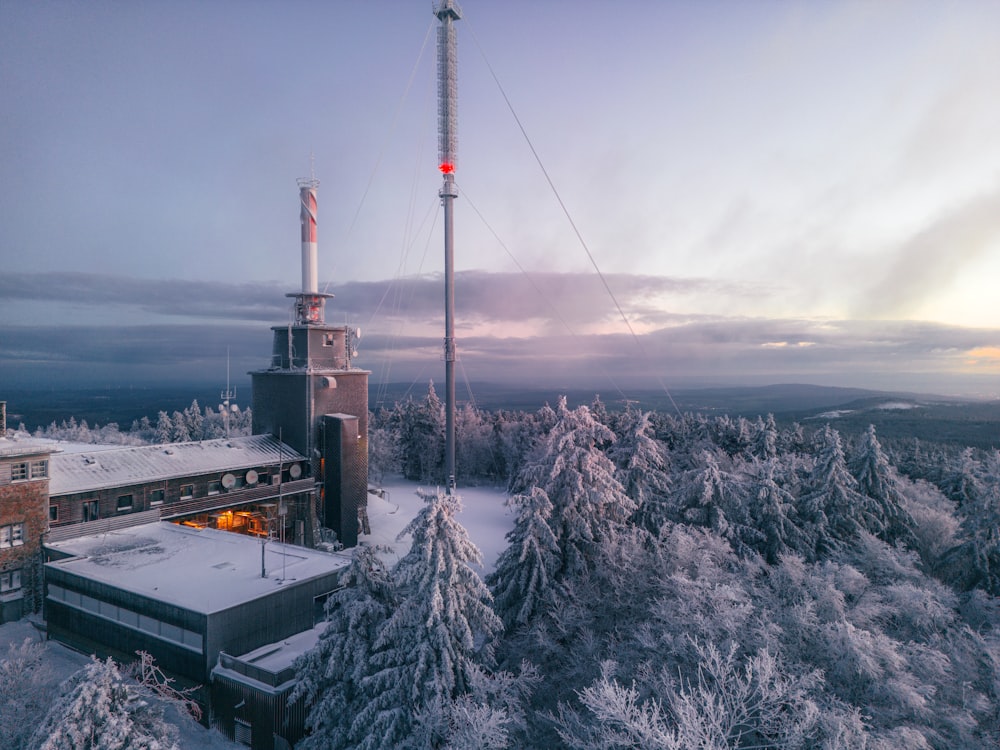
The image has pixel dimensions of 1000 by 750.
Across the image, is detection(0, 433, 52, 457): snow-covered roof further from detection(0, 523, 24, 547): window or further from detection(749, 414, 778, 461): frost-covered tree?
detection(749, 414, 778, 461): frost-covered tree

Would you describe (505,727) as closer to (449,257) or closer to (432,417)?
(449,257)

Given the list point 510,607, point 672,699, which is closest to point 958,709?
point 672,699

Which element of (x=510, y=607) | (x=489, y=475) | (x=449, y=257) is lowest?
(x=489, y=475)

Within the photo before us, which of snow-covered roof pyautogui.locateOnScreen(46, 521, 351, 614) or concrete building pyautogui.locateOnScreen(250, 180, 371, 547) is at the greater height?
concrete building pyautogui.locateOnScreen(250, 180, 371, 547)

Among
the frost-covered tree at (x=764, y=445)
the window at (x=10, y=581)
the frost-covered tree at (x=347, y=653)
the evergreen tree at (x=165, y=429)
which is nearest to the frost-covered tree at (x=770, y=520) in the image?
the frost-covered tree at (x=347, y=653)

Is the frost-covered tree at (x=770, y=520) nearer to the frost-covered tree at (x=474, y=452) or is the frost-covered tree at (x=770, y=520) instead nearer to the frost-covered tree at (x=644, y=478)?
the frost-covered tree at (x=644, y=478)

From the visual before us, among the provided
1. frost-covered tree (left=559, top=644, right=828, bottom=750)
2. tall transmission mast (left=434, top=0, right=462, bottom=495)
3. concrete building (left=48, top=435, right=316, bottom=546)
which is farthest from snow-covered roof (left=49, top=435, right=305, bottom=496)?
frost-covered tree (left=559, top=644, right=828, bottom=750)
